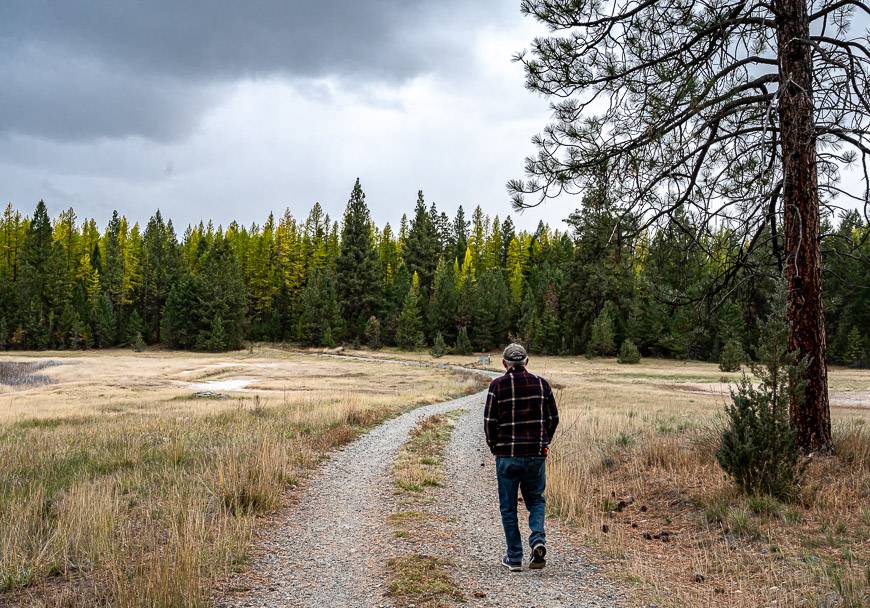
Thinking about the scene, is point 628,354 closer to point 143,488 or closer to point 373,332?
point 373,332

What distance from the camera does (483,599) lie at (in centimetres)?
473

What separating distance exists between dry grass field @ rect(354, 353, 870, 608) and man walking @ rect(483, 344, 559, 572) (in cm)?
101

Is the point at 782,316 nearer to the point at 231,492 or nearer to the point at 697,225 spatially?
the point at 697,225

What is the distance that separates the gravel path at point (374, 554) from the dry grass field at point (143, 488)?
0.46m

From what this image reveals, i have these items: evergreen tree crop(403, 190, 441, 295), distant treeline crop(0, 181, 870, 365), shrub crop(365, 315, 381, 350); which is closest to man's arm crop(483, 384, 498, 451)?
distant treeline crop(0, 181, 870, 365)

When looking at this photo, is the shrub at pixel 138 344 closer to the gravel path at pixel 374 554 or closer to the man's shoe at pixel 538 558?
the gravel path at pixel 374 554

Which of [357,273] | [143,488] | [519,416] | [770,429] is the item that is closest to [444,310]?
[357,273]

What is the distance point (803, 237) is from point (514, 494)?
5.93m

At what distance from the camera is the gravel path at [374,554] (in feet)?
15.7

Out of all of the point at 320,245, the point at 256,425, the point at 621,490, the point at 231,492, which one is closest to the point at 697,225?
the point at 621,490

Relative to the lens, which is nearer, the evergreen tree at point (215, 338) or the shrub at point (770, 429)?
the shrub at point (770, 429)

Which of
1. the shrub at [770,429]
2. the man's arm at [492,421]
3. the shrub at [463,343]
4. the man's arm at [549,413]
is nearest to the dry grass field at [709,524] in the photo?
the shrub at [770,429]

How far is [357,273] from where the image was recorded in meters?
80.3

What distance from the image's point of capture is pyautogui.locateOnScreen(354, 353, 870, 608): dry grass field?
4711 millimetres
